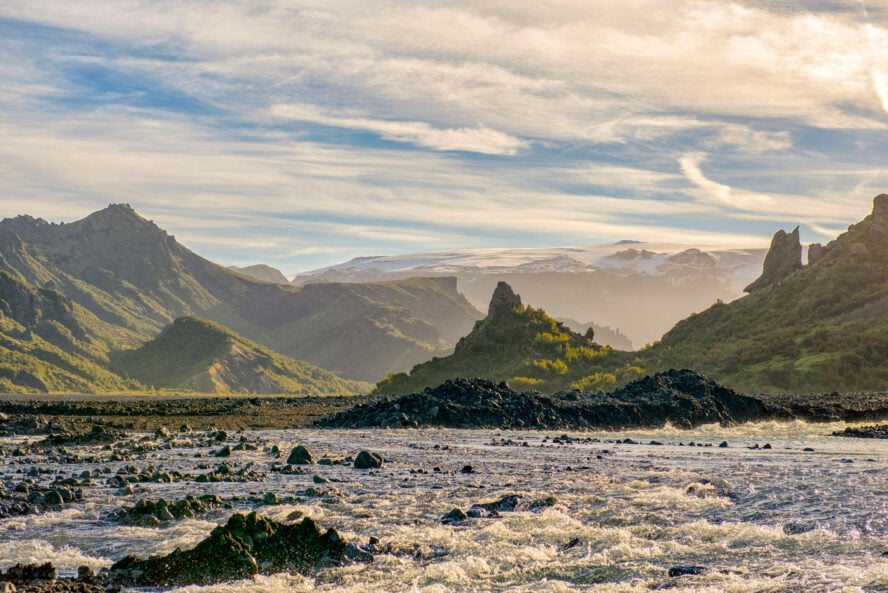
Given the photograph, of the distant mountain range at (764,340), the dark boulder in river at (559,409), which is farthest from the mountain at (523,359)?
the dark boulder in river at (559,409)

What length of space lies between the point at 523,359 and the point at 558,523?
90367 millimetres

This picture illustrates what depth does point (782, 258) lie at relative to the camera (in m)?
129

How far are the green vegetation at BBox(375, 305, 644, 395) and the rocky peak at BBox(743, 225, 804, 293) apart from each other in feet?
106

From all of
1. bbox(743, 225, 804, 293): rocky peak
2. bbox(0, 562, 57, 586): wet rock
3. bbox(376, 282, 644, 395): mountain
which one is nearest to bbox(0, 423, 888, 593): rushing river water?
bbox(0, 562, 57, 586): wet rock

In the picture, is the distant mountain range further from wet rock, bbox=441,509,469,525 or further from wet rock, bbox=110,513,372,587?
wet rock, bbox=110,513,372,587

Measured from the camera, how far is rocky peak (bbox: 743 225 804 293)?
12800 cm

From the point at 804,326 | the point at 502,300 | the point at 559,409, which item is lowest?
the point at 559,409

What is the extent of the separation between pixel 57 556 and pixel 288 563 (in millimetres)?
4649

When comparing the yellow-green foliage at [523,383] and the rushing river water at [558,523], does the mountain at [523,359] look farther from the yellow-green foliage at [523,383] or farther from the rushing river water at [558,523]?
the rushing river water at [558,523]

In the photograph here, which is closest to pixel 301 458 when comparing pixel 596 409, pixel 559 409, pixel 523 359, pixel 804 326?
pixel 559 409

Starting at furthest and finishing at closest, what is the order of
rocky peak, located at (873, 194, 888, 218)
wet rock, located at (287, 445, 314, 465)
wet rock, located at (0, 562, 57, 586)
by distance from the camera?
rocky peak, located at (873, 194, 888, 218)
wet rock, located at (287, 445, 314, 465)
wet rock, located at (0, 562, 57, 586)

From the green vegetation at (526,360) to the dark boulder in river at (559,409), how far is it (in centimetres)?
3290

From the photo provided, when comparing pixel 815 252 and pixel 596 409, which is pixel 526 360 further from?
pixel 815 252

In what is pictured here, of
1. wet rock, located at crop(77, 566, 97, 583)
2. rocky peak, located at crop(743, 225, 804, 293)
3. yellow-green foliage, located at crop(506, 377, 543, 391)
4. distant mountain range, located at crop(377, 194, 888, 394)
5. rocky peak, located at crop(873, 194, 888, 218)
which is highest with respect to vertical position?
rocky peak, located at crop(873, 194, 888, 218)
